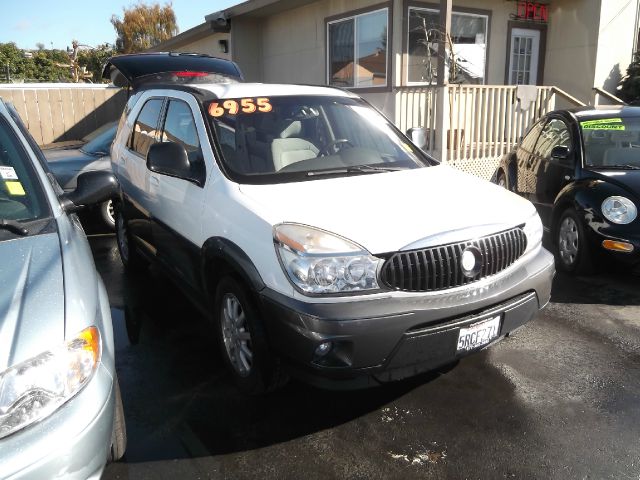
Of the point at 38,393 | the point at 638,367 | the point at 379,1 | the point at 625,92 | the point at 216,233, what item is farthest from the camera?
the point at 625,92

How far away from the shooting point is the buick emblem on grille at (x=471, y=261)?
9.46ft

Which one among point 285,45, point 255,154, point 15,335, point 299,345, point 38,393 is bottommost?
point 299,345

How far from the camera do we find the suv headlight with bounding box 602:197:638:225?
4719 mm

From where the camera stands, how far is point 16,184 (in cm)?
287

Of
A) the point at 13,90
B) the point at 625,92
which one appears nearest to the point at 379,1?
the point at 625,92

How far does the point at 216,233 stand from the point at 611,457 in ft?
7.75

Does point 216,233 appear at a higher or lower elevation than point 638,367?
higher

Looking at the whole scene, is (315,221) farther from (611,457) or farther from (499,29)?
(499,29)

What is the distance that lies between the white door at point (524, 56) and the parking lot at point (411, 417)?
931 centimetres

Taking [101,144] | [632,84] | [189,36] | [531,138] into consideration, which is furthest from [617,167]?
[189,36]

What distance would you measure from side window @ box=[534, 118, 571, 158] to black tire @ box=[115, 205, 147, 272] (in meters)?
4.42

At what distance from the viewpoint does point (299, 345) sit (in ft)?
8.77

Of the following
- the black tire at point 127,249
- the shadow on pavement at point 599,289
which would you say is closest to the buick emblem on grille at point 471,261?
the shadow on pavement at point 599,289

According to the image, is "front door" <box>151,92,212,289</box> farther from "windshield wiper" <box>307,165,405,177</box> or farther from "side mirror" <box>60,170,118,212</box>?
"windshield wiper" <box>307,165,405,177</box>
